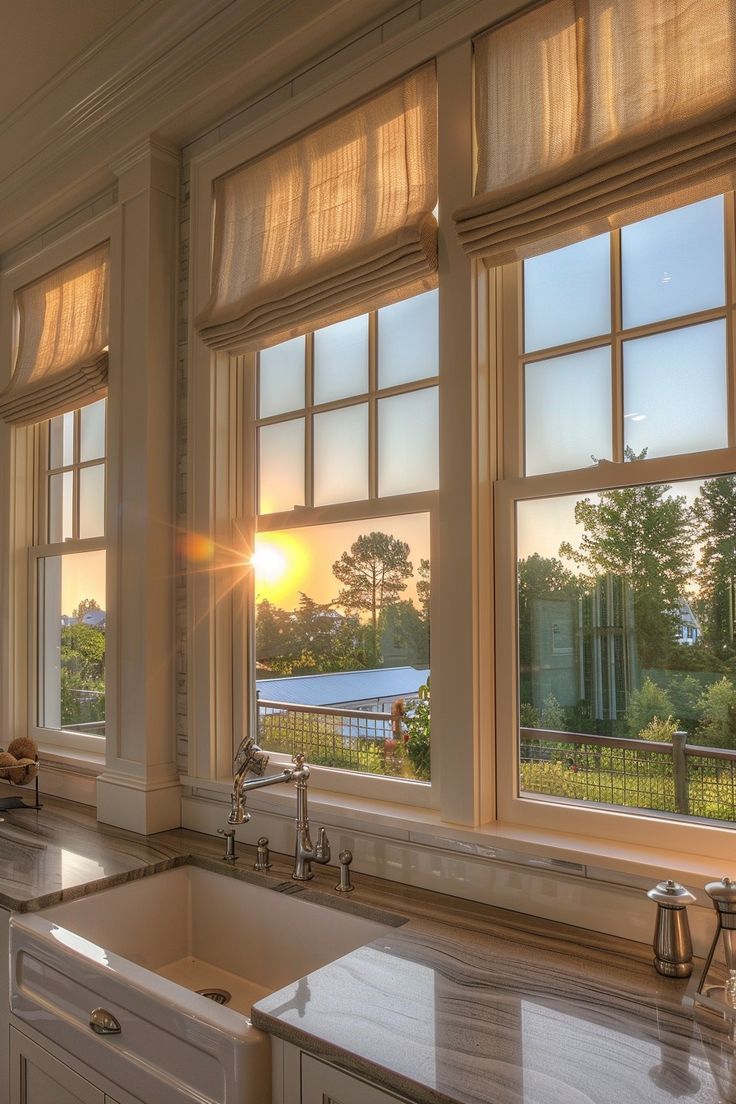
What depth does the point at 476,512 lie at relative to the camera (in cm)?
190

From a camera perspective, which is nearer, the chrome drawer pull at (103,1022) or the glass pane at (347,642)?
the chrome drawer pull at (103,1022)

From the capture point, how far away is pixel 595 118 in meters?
1.71

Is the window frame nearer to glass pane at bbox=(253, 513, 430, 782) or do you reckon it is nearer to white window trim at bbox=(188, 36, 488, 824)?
white window trim at bbox=(188, 36, 488, 824)

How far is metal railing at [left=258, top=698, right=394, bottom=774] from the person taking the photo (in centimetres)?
218

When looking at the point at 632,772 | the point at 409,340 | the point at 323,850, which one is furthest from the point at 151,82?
the point at 632,772

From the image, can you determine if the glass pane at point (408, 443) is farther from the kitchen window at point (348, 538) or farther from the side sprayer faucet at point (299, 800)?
the side sprayer faucet at point (299, 800)

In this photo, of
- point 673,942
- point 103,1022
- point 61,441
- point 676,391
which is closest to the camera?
point 673,942

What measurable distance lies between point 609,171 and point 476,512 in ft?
2.49

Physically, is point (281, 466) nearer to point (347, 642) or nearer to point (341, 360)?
point (341, 360)

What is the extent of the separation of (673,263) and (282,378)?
3.94 ft

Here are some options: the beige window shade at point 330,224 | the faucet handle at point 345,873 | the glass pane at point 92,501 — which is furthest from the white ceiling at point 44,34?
the faucet handle at point 345,873

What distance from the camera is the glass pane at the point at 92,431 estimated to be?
3.17m

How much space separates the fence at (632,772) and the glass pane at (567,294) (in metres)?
0.91

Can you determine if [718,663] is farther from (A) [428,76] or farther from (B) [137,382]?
(B) [137,382]
